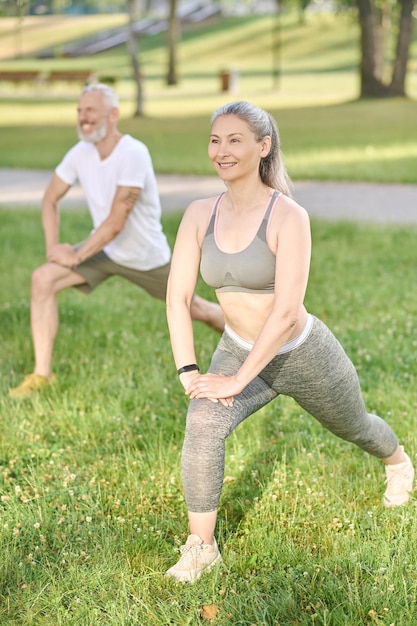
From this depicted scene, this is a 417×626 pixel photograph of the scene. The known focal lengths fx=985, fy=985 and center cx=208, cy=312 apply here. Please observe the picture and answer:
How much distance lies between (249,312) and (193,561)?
3.03 feet

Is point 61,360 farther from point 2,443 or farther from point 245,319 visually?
point 245,319

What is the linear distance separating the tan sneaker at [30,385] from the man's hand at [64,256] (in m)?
0.71

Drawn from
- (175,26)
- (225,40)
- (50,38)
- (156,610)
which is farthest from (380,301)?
(50,38)

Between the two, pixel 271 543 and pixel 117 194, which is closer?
pixel 271 543

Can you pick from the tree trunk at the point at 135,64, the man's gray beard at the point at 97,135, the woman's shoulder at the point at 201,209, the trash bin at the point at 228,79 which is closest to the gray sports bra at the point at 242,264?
the woman's shoulder at the point at 201,209

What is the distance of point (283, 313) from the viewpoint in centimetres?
345

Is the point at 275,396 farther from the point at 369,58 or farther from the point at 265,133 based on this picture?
the point at 369,58

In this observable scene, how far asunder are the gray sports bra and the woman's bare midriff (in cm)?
3

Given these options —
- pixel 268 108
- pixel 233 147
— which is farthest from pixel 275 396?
pixel 268 108

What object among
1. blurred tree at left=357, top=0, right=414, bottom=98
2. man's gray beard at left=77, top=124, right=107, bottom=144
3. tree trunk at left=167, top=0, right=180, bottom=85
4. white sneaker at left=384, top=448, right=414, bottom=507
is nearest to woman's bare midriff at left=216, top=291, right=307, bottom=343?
white sneaker at left=384, top=448, right=414, bottom=507

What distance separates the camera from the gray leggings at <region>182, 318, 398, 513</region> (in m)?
3.46

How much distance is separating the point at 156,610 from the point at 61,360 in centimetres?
314

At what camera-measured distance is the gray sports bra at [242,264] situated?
350cm

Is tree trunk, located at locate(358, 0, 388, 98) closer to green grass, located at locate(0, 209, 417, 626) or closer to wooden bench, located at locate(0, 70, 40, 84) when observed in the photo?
wooden bench, located at locate(0, 70, 40, 84)
